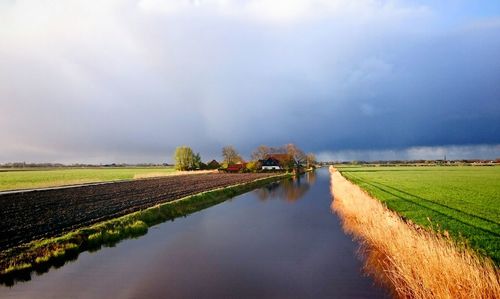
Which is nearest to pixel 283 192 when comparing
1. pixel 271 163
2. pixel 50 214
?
pixel 50 214

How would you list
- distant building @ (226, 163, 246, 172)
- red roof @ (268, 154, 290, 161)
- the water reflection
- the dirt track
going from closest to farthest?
the dirt track < the water reflection < distant building @ (226, 163, 246, 172) < red roof @ (268, 154, 290, 161)

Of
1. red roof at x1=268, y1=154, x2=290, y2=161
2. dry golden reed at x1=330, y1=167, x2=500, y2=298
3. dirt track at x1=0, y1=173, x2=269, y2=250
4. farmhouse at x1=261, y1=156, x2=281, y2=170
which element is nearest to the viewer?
dry golden reed at x1=330, y1=167, x2=500, y2=298

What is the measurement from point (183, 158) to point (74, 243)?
95095 mm

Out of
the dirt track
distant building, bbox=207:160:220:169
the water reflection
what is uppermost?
distant building, bbox=207:160:220:169

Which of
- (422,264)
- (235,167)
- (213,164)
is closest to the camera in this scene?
(422,264)

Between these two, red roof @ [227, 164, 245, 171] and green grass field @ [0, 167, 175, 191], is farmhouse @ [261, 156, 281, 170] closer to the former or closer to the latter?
red roof @ [227, 164, 245, 171]

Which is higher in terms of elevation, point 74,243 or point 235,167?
point 235,167

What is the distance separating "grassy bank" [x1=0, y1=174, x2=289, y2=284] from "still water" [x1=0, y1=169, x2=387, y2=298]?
23.3 inches

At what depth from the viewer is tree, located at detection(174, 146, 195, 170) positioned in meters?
110

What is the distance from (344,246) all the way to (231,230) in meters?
6.92

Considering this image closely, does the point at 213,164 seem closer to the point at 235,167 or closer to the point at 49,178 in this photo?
the point at 235,167

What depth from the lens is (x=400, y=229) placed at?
13.6 metres

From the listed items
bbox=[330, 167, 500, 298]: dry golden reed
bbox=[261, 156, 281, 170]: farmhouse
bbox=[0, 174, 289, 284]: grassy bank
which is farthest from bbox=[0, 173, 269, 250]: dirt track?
bbox=[261, 156, 281, 170]: farmhouse

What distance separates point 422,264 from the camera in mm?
9781
